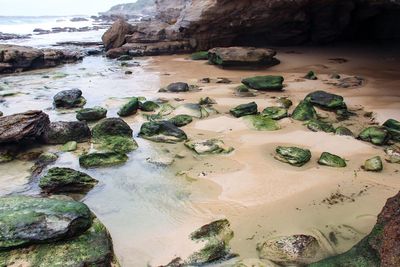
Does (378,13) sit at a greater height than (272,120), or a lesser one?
greater

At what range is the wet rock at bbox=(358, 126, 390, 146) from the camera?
5680 mm

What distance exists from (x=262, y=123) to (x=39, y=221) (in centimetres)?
426

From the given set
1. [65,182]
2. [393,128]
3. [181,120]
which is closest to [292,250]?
[65,182]

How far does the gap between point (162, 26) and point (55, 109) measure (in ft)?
34.8

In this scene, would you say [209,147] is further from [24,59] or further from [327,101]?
[24,59]

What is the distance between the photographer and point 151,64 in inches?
560

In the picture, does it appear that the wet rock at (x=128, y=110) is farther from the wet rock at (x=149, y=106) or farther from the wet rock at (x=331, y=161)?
the wet rock at (x=331, y=161)

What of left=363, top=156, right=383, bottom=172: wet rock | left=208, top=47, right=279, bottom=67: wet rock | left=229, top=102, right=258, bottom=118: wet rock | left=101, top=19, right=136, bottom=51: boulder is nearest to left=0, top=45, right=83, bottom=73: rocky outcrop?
left=101, top=19, right=136, bottom=51: boulder

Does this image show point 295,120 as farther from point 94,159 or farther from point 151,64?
point 151,64

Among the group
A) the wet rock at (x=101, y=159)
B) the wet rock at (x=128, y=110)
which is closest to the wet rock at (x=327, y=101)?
the wet rock at (x=128, y=110)

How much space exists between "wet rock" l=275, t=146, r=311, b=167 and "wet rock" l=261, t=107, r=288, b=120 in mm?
1634

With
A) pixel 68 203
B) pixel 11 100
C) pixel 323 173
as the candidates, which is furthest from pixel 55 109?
pixel 323 173

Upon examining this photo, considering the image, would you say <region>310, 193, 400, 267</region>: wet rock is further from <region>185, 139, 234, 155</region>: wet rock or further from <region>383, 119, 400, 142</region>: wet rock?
<region>383, 119, 400, 142</region>: wet rock

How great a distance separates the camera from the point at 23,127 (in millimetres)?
5848
